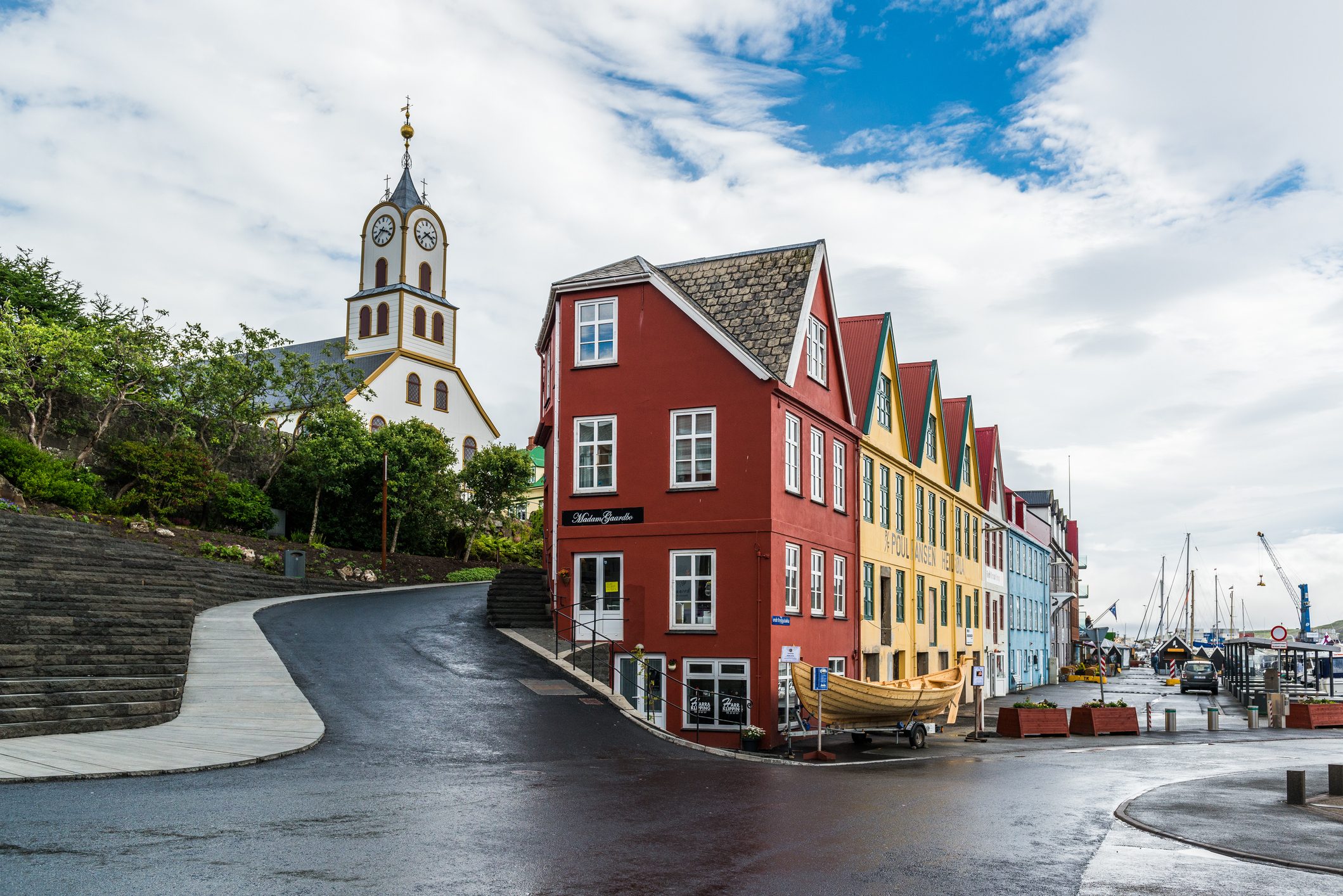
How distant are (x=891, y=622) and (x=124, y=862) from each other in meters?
28.9

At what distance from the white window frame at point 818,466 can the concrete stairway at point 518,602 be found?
7.93 metres

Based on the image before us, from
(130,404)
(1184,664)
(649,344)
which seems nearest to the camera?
(649,344)

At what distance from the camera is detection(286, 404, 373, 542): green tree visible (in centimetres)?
4875

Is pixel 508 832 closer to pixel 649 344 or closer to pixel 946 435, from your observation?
pixel 649 344

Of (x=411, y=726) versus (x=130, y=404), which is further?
(x=130, y=404)

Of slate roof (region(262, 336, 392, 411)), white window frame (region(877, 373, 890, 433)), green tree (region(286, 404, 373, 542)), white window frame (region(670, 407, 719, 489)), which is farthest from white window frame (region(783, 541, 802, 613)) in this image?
slate roof (region(262, 336, 392, 411))

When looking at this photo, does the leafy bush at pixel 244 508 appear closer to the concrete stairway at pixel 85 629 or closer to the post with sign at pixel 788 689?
the concrete stairway at pixel 85 629

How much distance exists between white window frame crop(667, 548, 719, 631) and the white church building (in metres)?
49.1

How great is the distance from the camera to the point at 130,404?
4047 cm

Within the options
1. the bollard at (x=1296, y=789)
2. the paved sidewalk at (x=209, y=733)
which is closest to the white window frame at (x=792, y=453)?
the paved sidewalk at (x=209, y=733)

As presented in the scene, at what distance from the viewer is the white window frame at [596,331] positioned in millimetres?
28297

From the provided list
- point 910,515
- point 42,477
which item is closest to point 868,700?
point 910,515

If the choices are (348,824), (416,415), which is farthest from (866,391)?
(416,415)

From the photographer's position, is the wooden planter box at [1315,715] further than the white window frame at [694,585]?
Yes
